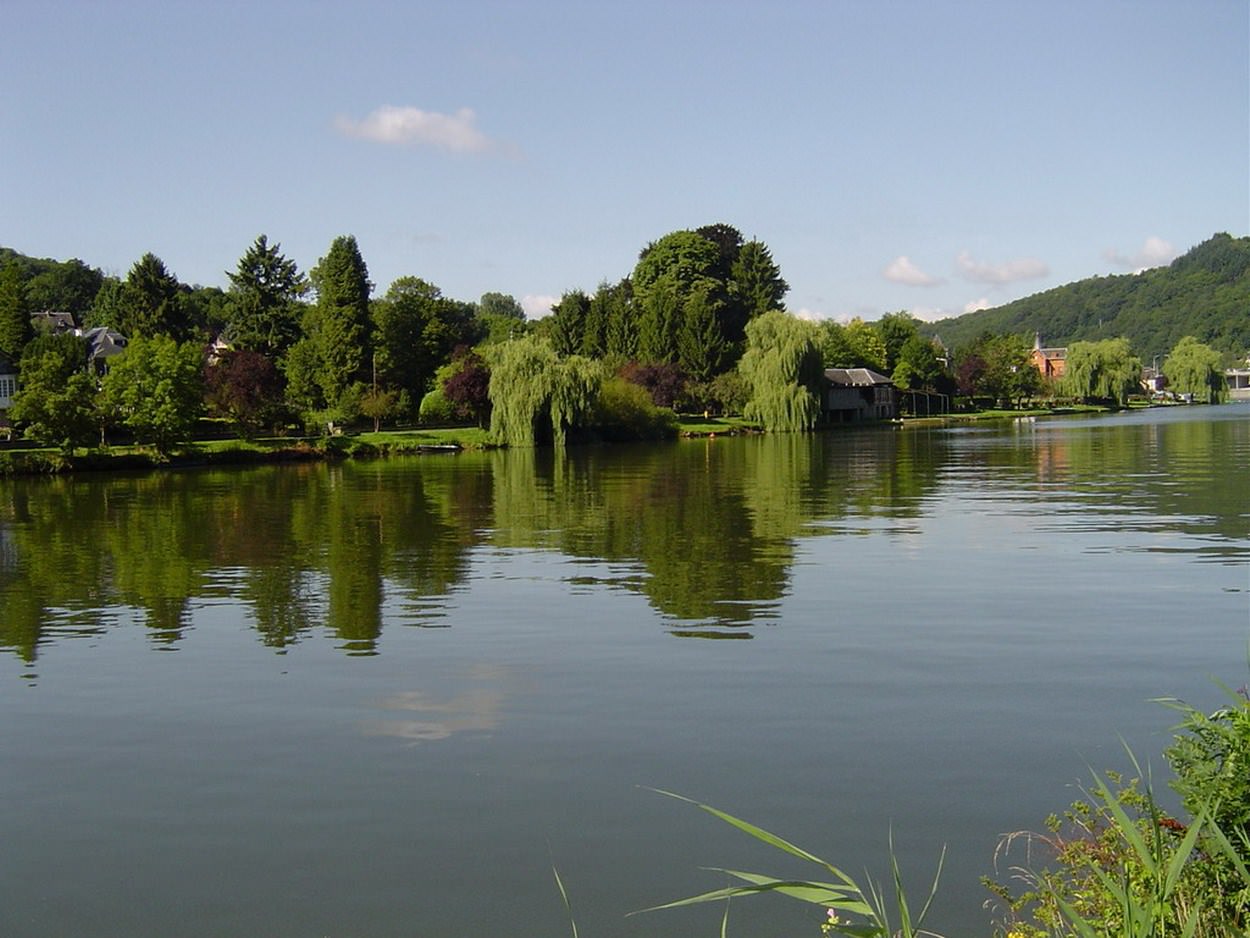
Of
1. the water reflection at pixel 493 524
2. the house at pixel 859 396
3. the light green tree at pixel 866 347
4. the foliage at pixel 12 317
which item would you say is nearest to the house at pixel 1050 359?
the light green tree at pixel 866 347

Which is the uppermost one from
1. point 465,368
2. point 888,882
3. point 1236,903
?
point 465,368

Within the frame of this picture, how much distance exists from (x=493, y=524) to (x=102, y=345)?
262ft

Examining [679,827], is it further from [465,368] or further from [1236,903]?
[465,368]

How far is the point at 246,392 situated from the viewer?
7162 centimetres

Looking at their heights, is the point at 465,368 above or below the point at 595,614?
above

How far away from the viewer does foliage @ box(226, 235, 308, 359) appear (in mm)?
88875

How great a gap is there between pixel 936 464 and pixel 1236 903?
45.2 m

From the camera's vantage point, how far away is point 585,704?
12.4 meters

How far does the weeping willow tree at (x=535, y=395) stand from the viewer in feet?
234

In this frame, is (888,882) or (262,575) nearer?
(888,882)

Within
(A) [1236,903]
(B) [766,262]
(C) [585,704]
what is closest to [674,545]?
(C) [585,704]

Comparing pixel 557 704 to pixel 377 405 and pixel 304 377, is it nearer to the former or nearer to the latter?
pixel 377 405

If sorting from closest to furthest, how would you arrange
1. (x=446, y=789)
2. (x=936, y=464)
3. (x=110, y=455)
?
(x=446, y=789), (x=936, y=464), (x=110, y=455)

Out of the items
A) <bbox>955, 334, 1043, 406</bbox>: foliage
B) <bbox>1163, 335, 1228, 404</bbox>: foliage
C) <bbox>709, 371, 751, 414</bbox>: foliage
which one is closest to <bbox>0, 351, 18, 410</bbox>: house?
<bbox>709, 371, 751, 414</bbox>: foliage
